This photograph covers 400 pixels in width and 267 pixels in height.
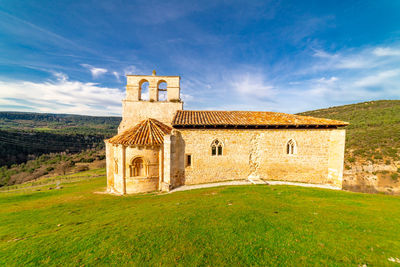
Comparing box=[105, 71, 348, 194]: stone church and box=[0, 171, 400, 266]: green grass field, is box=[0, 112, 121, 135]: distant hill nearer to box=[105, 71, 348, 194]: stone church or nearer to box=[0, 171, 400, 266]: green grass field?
box=[105, 71, 348, 194]: stone church

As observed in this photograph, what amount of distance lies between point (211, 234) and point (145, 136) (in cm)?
803

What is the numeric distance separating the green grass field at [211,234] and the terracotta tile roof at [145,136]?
401cm

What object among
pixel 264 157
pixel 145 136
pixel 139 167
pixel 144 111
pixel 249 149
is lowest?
pixel 139 167

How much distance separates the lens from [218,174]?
40.2ft

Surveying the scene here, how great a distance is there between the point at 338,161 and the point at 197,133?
11247mm

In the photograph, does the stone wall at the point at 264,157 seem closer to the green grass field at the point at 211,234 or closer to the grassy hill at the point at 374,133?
the green grass field at the point at 211,234

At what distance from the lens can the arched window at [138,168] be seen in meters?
10.4

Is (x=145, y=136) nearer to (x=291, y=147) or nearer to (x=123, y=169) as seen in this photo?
(x=123, y=169)

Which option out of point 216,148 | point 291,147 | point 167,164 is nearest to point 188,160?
point 167,164

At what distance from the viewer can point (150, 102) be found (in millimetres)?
13461

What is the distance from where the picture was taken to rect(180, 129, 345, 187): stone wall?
39.4ft

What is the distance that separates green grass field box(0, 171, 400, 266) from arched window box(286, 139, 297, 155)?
4.79 metres

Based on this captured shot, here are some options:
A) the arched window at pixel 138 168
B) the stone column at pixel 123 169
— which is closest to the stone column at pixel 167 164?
the arched window at pixel 138 168

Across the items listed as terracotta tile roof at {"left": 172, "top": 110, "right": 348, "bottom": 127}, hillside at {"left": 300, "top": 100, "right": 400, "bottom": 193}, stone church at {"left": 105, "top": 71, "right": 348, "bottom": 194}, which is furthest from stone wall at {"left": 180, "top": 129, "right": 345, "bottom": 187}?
hillside at {"left": 300, "top": 100, "right": 400, "bottom": 193}
